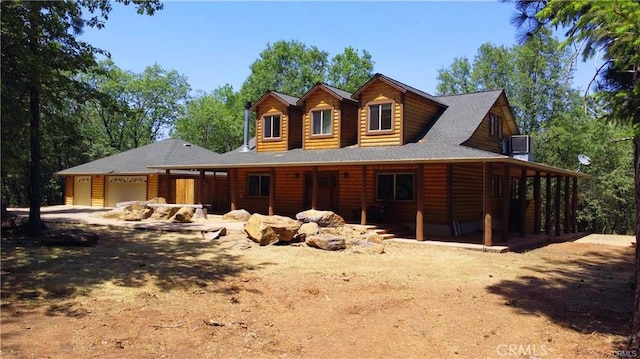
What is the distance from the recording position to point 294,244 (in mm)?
12383

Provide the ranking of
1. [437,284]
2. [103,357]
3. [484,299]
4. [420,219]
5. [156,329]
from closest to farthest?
[103,357], [156,329], [484,299], [437,284], [420,219]

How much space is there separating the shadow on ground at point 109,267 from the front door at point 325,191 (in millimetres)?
6943

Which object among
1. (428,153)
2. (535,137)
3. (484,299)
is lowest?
(484,299)

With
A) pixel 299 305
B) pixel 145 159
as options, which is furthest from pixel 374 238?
pixel 145 159

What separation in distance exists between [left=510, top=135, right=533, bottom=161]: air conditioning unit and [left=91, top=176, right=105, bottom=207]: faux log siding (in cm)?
2343

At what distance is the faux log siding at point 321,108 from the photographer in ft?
59.1

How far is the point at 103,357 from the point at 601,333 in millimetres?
5948

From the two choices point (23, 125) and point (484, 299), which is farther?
point (23, 125)

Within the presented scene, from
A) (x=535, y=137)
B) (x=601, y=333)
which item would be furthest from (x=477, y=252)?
(x=535, y=137)

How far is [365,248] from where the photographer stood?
11891 mm

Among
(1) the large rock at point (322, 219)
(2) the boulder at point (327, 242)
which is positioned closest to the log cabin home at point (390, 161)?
(1) the large rock at point (322, 219)

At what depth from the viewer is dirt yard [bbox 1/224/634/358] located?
5.01 meters

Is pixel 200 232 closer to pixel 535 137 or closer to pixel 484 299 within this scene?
pixel 484 299

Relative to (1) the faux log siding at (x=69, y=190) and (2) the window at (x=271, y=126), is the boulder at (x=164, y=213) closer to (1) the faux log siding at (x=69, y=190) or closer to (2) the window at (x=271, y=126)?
(2) the window at (x=271, y=126)
